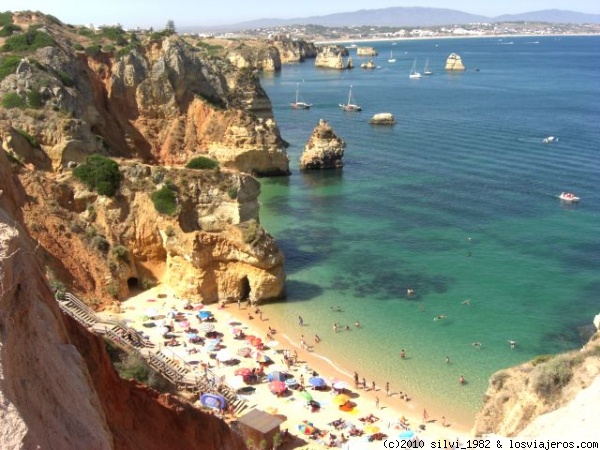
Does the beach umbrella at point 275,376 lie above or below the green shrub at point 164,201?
below

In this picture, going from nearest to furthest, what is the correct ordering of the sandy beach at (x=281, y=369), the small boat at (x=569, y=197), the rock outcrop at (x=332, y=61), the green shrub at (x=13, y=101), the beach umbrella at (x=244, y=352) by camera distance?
the sandy beach at (x=281, y=369), the beach umbrella at (x=244, y=352), the green shrub at (x=13, y=101), the small boat at (x=569, y=197), the rock outcrop at (x=332, y=61)

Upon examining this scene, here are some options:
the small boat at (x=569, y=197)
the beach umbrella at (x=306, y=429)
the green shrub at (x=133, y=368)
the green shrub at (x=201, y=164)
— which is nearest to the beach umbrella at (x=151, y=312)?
the beach umbrella at (x=306, y=429)

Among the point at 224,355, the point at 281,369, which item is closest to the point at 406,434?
the point at 281,369

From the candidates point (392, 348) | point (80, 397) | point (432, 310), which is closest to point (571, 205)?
point (432, 310)

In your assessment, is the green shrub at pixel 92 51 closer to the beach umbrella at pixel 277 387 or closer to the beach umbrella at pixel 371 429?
the beach umbrella at pixel 277 387

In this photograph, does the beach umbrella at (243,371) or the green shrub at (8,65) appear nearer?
the beach umbrella at (243,371)

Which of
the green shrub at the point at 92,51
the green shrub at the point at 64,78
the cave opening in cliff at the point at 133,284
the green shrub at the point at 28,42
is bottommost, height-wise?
the cave opening in cliff at the point at 133,284

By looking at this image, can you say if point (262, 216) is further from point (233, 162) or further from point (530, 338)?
point (530, 338)

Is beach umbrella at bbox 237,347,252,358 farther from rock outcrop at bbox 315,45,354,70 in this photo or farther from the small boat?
rock outcrop at bbox 315,45,354,70

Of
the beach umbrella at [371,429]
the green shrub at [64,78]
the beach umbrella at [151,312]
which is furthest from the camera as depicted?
the green shrub at [64,78]
